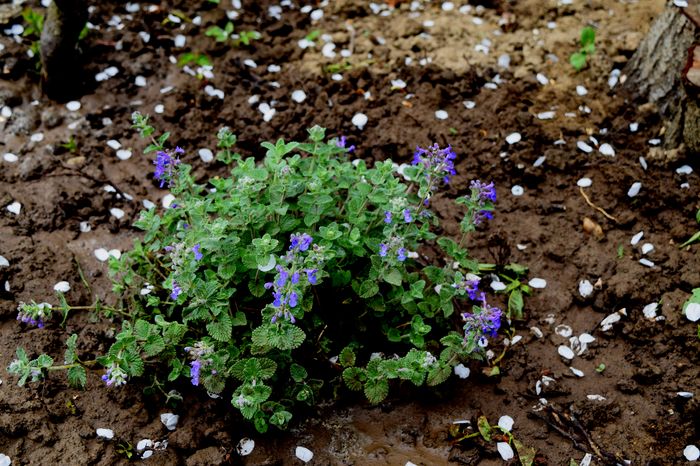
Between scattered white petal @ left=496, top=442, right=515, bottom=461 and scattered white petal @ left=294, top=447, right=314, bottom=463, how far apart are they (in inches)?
32.4

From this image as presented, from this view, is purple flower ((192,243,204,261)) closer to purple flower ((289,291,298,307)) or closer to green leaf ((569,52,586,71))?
purple flower ((289,291,298,307))

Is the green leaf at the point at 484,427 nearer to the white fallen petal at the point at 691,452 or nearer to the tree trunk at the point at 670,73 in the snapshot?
the white fallen petal at the point at 691,452

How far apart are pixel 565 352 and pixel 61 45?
3458 mm

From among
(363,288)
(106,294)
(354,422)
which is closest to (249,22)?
(106,294)

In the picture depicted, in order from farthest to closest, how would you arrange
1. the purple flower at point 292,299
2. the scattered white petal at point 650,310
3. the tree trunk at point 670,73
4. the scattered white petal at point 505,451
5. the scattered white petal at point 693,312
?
the tree trunk at point 670,73, the scattered white petal at point 650,310, the scattered white petal at point 693,312, the scattered white petal at point 505,451, the purple flower at point 292,299

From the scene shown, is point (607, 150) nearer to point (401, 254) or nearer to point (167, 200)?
point (401, 254)

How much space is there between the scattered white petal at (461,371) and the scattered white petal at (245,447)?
39.4 inches

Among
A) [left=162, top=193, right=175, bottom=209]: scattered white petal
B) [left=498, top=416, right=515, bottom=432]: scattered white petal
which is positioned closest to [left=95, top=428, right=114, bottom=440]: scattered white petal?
[left=162, top=193, right=175, bottom=209]: scattered white petal

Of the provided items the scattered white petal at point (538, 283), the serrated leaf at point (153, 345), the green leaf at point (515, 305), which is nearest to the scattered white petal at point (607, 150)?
the scattered white petal at point (538, 283)

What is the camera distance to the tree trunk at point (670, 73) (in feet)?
12.2

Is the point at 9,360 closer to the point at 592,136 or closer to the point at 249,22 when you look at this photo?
the point at 249,22

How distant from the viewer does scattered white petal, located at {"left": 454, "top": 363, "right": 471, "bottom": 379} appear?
10.6 feet

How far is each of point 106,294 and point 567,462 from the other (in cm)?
231

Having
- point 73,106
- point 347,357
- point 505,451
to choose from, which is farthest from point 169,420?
point 73,106
